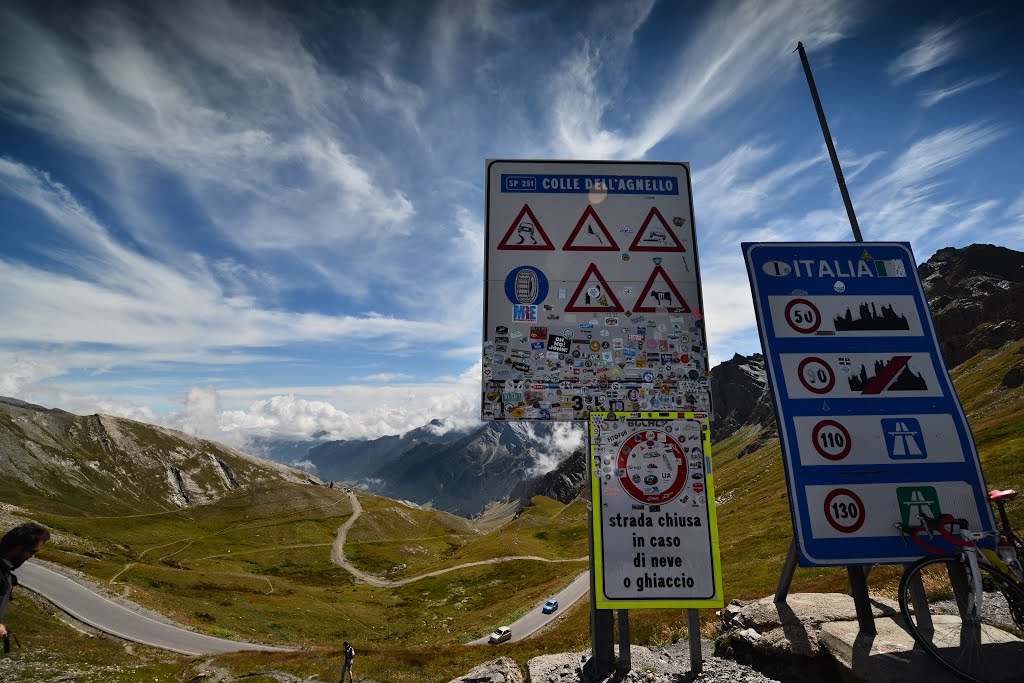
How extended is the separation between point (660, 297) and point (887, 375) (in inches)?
198

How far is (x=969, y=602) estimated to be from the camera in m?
7.76

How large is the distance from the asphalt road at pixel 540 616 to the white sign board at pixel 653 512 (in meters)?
45.7

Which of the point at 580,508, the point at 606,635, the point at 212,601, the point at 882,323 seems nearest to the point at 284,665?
the point at 606,635

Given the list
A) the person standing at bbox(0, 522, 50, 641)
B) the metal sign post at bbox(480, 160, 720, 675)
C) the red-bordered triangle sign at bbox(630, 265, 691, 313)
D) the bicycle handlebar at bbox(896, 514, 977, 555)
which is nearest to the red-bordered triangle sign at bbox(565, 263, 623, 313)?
the metal sign post at bbox(480, 160, 720, 675)

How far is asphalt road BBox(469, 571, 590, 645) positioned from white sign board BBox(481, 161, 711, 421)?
46.8 metres

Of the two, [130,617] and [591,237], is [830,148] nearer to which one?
[591,237]

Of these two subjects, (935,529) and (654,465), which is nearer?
(935,529)

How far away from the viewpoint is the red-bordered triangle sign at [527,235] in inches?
439

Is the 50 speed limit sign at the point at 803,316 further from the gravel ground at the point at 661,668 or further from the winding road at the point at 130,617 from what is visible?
the winding road at the point at 130,617

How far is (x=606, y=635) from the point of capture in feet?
31.3

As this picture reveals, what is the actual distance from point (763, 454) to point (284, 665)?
187 meters

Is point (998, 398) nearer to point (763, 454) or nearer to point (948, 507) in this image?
point (763, 454)

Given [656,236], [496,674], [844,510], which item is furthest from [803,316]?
[496,674]

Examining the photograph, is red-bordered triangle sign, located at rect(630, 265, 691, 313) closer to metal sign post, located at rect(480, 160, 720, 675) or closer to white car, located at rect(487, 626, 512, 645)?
metal sign post, located at rect(480, 160, 720, 675)
